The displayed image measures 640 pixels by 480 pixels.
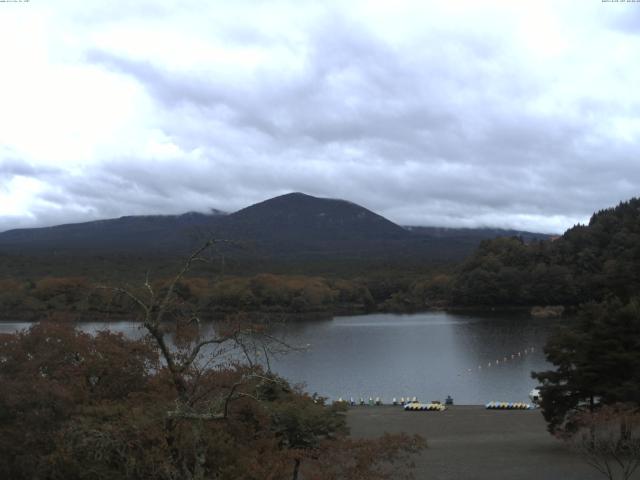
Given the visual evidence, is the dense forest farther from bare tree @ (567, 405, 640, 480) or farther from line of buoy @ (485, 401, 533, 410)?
bare tree @ (567, 405, 640, 480)

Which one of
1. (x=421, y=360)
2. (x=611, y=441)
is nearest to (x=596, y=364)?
(x=611, y=441)

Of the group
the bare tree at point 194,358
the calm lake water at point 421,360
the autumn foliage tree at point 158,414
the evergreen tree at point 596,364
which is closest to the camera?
the bare tree at point 194,358

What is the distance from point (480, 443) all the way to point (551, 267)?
6021cm

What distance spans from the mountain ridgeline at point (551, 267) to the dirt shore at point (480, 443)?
4961 centimetres

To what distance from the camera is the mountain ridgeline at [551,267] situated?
73.4 meters

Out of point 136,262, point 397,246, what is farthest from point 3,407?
point 397,246

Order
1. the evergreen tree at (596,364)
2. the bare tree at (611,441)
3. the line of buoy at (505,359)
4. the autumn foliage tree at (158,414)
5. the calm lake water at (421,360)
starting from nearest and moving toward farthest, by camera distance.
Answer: the autumn foliage tree at (158,414) < the bare tree at (611,441) < the evergreen tree at (596,364) < the calm lake water at (421,360) < the line of buoy at (505,359)

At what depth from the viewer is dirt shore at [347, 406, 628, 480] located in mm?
15438

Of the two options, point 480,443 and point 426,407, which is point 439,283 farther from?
point 480,443

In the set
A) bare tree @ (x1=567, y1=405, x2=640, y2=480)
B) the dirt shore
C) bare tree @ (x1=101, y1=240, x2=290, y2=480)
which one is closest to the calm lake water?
the dirt shore

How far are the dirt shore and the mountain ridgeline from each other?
163 ft

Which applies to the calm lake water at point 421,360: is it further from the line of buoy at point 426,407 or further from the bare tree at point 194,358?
the bare tree at point 194,358

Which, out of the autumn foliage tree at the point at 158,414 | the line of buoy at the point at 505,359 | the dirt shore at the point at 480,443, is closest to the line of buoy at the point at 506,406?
the dirt shore at the point at 480,443

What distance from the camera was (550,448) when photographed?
17766 millimetres
